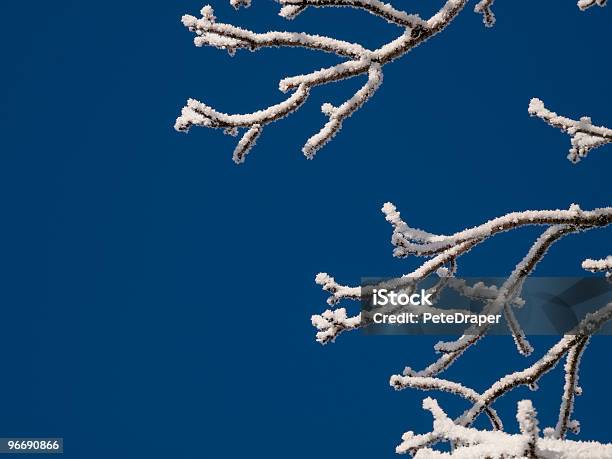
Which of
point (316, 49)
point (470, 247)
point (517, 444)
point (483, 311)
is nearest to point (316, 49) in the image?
point (316, 49)

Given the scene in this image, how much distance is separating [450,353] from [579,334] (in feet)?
2.00

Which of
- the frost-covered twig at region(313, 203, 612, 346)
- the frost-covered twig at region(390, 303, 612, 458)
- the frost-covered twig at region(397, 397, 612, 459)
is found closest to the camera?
the frost-covered twig at region(397, 397, 612, 459)

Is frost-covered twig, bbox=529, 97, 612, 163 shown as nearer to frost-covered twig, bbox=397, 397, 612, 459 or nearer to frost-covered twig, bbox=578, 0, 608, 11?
frost-covered twig, bbox=578, 0, 608, 11

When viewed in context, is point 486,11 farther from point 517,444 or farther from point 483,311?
point 517,444

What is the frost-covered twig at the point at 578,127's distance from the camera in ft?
9.25

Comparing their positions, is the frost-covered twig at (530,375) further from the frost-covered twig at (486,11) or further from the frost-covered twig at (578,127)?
the frost-covered twig at (486,11)

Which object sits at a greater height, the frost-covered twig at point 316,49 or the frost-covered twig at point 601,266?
the frost-covered twig at point 316,49

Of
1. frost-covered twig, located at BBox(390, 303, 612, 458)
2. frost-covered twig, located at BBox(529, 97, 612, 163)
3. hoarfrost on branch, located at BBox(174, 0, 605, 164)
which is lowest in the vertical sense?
frost-covered twig, located at BBox(390, 303, 612, 458)

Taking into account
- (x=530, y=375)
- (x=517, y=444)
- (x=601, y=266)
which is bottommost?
(x=517, y=444)

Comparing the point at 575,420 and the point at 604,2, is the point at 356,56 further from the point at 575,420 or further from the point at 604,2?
the point at 575,420

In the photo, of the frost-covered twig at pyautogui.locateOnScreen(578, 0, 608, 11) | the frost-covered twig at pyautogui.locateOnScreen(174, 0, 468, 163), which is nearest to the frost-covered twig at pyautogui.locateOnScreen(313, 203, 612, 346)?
the frost-covered twig at pyautogui.locateOnScreen(174, 0, 468, 163)

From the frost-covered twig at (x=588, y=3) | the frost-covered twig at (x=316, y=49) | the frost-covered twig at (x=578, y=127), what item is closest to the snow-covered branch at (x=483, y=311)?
the frost-covered twig at (x=578, y=127)

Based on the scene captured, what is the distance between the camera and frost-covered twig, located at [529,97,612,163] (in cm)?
282

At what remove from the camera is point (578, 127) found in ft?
9.23
